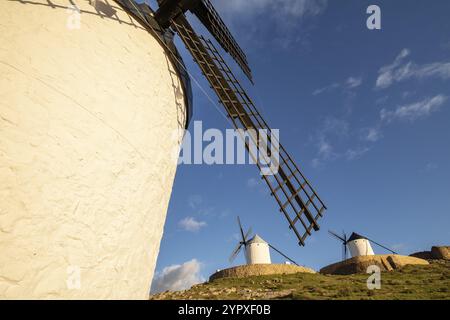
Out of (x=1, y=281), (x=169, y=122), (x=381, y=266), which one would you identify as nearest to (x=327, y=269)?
(x=381, y=266)

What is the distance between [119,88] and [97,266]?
84.5 inches

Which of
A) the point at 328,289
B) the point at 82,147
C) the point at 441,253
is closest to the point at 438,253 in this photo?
the point at 441,253

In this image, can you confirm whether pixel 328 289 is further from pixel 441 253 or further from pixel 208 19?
pixel 441 253

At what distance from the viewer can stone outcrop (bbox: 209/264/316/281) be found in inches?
1046

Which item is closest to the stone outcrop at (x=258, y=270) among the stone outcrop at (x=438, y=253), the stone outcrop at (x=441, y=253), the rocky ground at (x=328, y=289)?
the rocky ground at (x=328, y=289)

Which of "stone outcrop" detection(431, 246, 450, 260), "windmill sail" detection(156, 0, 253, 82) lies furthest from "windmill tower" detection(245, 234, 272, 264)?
"windmill sail" detection(156, 0, 253, 82)

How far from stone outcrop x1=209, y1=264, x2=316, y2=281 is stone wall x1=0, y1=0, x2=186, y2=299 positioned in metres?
24.5

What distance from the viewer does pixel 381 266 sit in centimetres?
2720

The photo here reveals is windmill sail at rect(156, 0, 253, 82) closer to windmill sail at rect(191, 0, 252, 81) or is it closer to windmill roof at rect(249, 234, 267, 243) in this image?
windmill sail at rect(191, 0, 252, 81)

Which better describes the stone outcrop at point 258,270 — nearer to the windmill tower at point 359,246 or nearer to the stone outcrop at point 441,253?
the windmill tower at point 359,246

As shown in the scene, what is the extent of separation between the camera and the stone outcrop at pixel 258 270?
26.6m

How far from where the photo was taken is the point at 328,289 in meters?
18.2
